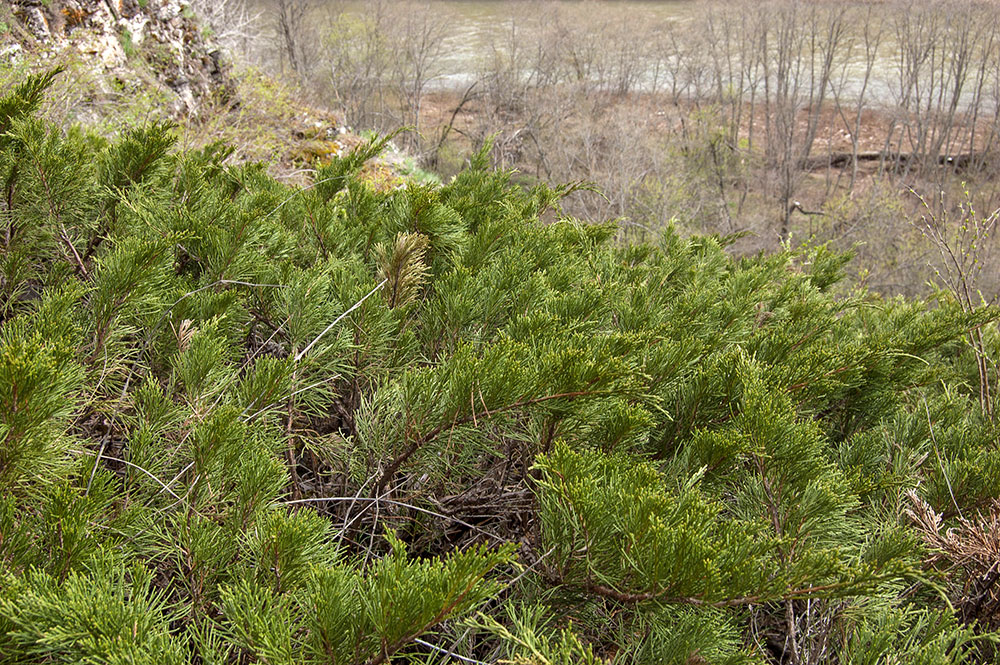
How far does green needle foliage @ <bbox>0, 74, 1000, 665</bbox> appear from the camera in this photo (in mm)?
886

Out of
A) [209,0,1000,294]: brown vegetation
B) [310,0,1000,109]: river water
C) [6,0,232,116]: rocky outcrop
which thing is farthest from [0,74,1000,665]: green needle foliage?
[310,0,1000,109]: river water

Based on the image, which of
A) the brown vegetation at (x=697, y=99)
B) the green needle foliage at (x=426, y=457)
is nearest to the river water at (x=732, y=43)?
the brown vegetation at (x=697, y=99)

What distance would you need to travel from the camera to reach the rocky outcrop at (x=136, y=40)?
24.4 ft

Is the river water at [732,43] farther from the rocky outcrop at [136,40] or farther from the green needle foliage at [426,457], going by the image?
the green needle foliage at [426,457]

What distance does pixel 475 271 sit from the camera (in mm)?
1834

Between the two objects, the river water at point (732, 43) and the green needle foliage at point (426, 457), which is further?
the river water at point (732, 43)

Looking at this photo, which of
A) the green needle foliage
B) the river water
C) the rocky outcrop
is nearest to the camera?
the green needle foliage

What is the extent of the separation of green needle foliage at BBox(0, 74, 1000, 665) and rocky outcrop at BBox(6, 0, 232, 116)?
24.1 feet

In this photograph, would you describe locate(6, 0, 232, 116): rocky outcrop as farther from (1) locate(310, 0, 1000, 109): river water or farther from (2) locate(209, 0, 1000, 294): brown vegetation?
(1) locate(310, 0, 1000, 109): river water

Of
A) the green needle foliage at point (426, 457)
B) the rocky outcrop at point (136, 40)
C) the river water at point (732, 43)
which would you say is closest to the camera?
the green needle foliage at point (426, 457)

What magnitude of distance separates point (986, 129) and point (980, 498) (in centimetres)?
3668

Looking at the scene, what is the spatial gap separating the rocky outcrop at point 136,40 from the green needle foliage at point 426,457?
735cm

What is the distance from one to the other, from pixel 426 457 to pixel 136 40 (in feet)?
31.9

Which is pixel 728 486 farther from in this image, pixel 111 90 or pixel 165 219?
pixel 111 90
